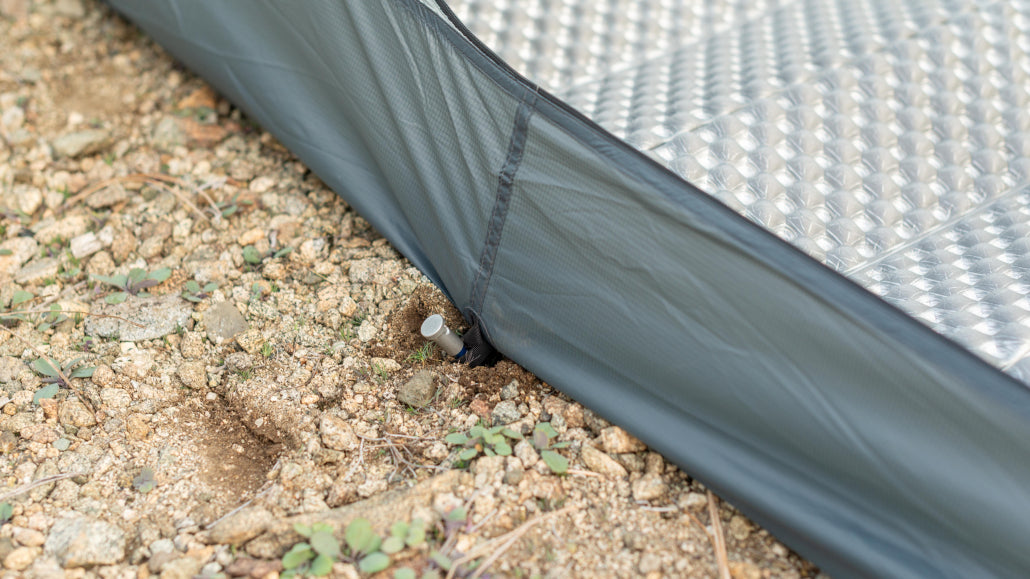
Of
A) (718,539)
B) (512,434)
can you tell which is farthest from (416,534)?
(718,539)

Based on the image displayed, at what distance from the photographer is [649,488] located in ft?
4.32

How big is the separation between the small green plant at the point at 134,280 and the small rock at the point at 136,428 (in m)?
0.32

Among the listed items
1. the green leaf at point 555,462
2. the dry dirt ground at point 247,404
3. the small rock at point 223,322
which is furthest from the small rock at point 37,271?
the green leaf at point 555,462

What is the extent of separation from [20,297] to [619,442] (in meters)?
1.22

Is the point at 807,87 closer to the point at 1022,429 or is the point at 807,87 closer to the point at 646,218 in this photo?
the point at 646,218

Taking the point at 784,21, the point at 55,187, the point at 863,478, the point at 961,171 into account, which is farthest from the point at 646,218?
the point at 55,187

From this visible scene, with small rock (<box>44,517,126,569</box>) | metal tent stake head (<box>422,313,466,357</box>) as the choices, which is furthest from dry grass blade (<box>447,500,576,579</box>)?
small rock (<box>44,517,126,569</box>)

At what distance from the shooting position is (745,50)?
1.81m

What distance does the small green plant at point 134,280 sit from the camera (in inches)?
65.0

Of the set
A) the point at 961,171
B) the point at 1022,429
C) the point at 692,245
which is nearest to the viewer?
the point at 1022,429

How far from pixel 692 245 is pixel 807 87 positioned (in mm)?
632

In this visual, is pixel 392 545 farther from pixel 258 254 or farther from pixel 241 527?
pixel 258 254

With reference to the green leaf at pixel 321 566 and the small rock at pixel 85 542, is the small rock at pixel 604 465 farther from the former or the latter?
the small rock at pixel 85 542

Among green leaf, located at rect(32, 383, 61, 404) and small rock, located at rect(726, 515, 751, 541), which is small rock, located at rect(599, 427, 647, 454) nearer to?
small rock, located at rect(726, 515, 751, 541)
